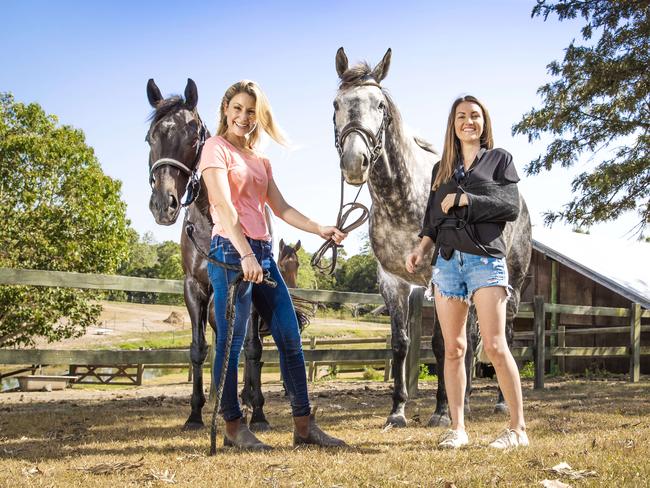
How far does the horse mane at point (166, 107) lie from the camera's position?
4.69m

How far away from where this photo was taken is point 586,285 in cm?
1730

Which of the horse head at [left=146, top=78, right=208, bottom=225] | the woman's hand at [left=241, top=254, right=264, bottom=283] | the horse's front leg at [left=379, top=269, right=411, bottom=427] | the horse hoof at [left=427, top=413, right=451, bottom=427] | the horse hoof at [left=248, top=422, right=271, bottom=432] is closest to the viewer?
the woman's hand at [left=241, top=254, right=264, bottom=283]

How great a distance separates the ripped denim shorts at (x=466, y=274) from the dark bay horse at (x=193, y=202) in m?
1.72

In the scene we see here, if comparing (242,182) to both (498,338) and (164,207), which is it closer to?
(164,207)

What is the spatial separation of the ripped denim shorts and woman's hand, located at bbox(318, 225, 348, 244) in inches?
22.3

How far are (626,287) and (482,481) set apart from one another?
45.8 feet

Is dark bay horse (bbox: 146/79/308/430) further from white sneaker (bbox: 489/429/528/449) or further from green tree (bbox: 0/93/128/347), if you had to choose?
green tree (bbox: 0/93/128/347)

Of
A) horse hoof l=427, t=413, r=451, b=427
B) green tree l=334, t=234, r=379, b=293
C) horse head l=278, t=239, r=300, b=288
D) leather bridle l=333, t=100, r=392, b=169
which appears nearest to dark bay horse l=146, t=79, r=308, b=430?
leather bridle l=333, t=100, r=392, b=169

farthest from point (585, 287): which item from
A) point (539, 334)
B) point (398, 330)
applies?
point (398, 330)

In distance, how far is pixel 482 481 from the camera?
273 cm

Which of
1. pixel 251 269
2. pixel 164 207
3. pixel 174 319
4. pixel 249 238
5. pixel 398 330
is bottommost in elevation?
pixel 174 319

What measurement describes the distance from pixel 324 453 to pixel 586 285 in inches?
612

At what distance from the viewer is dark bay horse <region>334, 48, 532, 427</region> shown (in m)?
4.36

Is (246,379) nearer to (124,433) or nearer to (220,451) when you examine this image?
(124,433)
